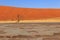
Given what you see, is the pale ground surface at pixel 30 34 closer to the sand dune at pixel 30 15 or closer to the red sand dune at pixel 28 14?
the sand dune at pixel 30 15

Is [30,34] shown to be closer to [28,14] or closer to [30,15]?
[30,15]

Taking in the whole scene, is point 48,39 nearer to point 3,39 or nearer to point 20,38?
point 20,38

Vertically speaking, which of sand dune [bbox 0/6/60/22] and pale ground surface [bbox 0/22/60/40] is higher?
pale ground surface [bbox 0/22/60/40]

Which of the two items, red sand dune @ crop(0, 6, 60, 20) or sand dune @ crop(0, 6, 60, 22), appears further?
red sand dune @ crop(0, 6, 60, 20)

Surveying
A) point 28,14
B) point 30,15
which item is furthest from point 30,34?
point 28,14

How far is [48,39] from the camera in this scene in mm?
7266

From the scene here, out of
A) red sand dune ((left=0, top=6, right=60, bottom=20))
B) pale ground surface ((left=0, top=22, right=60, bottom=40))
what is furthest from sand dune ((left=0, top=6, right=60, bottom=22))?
pale ground surface ((left=0, top=22, right=60, bottom=40))

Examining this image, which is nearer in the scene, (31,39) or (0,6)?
(31,39)

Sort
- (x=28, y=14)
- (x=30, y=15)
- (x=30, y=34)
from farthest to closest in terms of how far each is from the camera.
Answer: (x=28, y=14)
(x=30, y=15)
(x=30, y=34)

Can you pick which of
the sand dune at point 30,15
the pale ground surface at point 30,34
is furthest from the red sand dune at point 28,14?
the pale ground surface at point 30,34

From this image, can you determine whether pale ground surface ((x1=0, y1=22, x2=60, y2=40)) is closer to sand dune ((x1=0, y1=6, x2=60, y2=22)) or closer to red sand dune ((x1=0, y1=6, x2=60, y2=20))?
sand dune ((x1=0, y1=6, x2=60, y2=22))

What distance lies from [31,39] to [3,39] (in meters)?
0.86

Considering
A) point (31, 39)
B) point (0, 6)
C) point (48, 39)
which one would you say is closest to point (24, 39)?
point (31, 39)

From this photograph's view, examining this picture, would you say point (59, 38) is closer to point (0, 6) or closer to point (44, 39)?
point (44, 39)
